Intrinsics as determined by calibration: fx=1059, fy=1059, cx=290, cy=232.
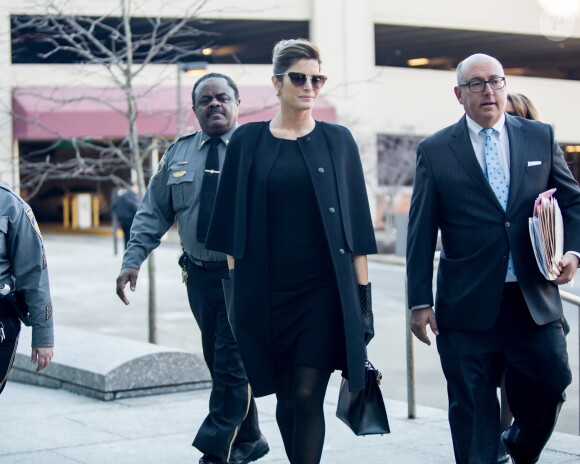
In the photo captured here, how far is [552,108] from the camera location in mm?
44875

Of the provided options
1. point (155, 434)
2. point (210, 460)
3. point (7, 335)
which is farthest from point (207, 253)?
point (155, 434)

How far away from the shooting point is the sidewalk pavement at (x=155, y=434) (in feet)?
20.7

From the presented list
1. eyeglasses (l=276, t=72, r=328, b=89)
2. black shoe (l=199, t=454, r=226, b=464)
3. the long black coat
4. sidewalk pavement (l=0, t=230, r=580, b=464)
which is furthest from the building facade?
eyeglasses (l=276, t=72, r=328, b=89)

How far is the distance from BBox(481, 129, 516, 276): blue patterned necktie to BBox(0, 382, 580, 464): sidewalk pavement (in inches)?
74.0

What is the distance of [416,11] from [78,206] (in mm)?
16225

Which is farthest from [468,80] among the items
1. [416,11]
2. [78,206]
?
[78,206]

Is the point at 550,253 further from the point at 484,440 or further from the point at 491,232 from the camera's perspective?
the point at 484,440

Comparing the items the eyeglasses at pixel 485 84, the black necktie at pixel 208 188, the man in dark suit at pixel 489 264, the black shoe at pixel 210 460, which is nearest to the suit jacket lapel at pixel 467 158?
the man in dark suit at pixel 489 264

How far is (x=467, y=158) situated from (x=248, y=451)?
225cm

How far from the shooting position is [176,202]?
611 cm

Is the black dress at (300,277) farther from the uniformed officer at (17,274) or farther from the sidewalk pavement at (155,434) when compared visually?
the sidewalk pavement at (155,434)

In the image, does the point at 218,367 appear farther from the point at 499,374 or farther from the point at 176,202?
the point at 499,374

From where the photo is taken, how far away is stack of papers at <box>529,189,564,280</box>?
4.63 meters

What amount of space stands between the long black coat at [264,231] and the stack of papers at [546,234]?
734 millimetres
